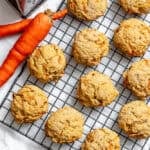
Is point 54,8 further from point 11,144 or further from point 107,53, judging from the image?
point 11,144

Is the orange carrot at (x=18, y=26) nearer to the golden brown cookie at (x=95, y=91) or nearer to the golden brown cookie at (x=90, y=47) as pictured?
the golden brown cookie at (x=90, y=47)

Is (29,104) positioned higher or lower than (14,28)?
lower

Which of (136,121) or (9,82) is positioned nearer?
(136,121)

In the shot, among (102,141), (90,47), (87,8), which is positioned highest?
(87,8)

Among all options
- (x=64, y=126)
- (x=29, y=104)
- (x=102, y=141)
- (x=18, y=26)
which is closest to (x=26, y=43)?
(x=18, y=26)

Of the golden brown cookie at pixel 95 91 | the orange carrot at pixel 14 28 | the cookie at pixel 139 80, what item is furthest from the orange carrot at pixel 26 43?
the cookie at pixel 139 80

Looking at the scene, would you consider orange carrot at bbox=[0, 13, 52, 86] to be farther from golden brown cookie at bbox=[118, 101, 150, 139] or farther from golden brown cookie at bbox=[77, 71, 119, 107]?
golden brown cookie at bbox=[118, 101, 150, 139]

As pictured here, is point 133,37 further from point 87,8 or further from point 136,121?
point 136,121
